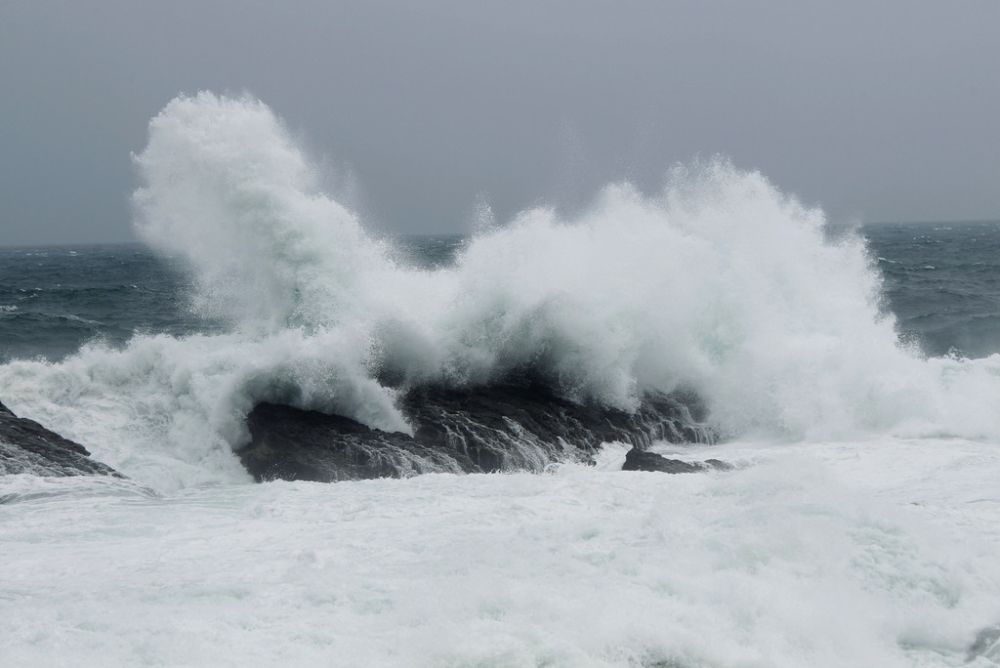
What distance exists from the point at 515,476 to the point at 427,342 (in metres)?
3.52

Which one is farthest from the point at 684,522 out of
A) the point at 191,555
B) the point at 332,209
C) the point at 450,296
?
the point at 332,209

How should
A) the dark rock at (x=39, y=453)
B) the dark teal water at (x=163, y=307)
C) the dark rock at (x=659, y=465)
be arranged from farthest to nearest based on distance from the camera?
the dark teal water at (x=163, y=307) < the dark rock at (x=659, y=465) < the dark rock at (x=39, y=453)

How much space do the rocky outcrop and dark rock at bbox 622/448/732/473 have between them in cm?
107

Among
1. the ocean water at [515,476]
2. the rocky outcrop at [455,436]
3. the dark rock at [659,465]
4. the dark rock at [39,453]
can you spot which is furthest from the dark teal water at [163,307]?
the dark rock at [39,453]

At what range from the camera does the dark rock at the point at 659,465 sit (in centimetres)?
1066

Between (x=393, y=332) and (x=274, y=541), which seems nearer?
(x=274, y=541)

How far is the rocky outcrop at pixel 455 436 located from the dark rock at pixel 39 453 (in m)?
1.77

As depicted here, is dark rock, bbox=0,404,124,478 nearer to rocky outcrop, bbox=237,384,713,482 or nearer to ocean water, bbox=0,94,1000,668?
ocean water, bbox=0,94,1000,668

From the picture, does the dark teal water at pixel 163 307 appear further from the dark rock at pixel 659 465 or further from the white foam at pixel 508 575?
the white foam at pixel 508 575

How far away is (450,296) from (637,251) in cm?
396

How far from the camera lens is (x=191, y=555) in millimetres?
7449

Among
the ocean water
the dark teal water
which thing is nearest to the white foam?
the ocean water

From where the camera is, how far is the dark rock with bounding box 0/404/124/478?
32.3ft

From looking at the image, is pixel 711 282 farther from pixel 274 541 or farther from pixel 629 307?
pixel 274 541
